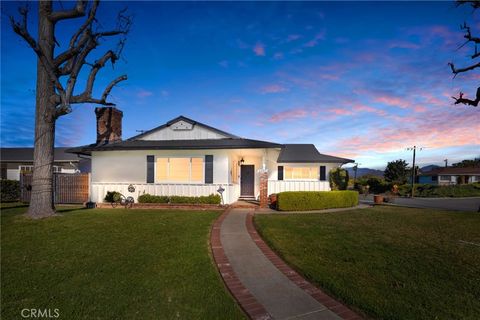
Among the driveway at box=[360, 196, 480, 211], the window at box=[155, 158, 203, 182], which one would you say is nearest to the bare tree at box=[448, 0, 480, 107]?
the driveway at box=[360, 196, 480, 211]

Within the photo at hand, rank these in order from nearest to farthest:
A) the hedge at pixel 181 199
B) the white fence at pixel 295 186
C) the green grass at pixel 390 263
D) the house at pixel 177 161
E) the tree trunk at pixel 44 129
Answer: the green grass at pixel 390 263
the tree trunk at pixel 44 129
the hedge at pixel 181 199
the house at pixel 177 161
the white fence at pixel 295 186

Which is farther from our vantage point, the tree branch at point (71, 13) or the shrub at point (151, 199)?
the shrub at point (151, 199)

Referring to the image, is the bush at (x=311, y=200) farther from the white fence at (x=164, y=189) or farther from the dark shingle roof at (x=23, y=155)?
the dark shingle roof at (x=23, y=155)

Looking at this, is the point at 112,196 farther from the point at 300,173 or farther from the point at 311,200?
the point at 300,173

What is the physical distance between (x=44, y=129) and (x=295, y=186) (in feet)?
47.1

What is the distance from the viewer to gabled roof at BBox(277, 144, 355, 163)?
21.5 metres

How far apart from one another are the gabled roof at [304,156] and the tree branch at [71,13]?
1690cm

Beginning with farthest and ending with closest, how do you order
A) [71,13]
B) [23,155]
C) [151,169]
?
[23,155] < [151,169] < [71,13]

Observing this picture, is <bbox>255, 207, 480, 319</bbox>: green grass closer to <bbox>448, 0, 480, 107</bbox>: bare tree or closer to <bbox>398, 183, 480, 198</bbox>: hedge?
<bbox>448, 0, 480, 107</bbox>: bare tree

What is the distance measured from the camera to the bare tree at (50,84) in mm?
9977

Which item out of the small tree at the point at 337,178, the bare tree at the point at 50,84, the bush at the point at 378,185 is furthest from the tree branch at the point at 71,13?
the bush at the point at 378,185

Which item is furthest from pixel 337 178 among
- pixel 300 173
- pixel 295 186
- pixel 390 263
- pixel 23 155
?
pixel 23 155

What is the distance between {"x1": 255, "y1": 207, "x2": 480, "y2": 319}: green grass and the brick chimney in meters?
12.2

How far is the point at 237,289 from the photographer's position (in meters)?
3.91
